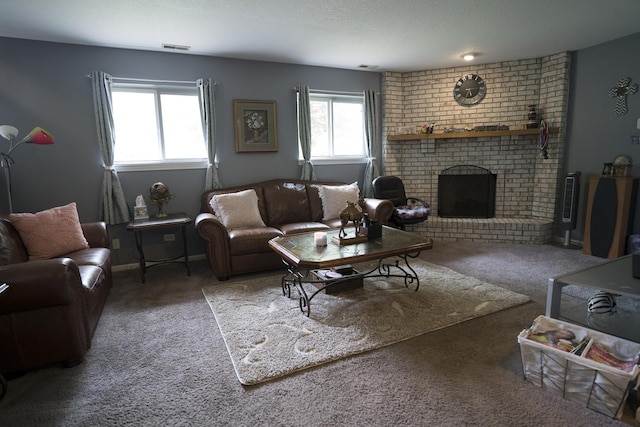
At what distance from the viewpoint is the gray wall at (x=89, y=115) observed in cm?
362

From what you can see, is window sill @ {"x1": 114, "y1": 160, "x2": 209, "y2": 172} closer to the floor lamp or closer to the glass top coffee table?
the floor lamp

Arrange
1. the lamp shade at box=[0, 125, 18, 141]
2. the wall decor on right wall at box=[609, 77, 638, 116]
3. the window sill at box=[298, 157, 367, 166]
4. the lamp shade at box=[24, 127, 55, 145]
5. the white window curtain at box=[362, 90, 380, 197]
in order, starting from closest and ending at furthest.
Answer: the lamp shade at box=[0, 125, 18, 141] → the lamp shade at box=[24, 127, 55, 145] → the wall decor on right wall at box=[609, 77, 638, 116] → the window sill at box=[298, 157, 367, 166] → the white window curtain at box=[362, 90, 380, 197]

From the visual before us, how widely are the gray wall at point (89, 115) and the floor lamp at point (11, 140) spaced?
14 cm

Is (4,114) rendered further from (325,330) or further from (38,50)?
(325,330)

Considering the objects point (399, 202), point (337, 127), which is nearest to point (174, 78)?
point (337, 127)

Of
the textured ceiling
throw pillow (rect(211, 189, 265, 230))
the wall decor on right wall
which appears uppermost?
the textured ceiling

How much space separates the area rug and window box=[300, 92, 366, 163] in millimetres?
2380

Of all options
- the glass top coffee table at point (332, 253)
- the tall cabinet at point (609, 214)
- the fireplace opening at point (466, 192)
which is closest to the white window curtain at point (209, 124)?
the glass top coffee table at point (332, 253)

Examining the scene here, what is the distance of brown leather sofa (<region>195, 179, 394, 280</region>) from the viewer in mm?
3607

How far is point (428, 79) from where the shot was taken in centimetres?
539

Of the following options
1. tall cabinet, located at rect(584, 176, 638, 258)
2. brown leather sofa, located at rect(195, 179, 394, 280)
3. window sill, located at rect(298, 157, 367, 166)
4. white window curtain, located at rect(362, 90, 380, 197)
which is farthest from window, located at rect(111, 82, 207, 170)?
tall cabinet, located at rect(584, 176, 638, 258)

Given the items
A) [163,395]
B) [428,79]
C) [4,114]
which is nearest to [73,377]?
[163,395]

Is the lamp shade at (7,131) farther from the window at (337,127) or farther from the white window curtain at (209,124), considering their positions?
the window at (337,127)

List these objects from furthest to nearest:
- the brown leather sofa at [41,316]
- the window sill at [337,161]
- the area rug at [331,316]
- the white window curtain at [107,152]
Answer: the window sill at [337,161] → the white window curtain at [107,152] → the area rug at [331,316] → the brown leather sofa at [41,316]
